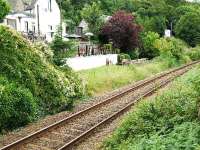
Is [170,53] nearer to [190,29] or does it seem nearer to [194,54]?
[194,54]

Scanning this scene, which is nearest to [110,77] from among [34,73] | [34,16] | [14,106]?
[34,73]

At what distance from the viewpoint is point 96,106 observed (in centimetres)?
2364

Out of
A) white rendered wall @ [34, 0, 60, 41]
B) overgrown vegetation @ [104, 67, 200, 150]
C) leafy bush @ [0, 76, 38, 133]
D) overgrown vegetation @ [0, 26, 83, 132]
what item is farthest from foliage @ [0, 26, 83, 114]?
white rendered wall @ [34, 0, 60, 41]

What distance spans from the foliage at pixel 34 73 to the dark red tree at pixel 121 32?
27193mm

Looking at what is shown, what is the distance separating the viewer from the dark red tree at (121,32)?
52.5m

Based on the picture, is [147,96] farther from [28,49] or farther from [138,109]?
[138,109]

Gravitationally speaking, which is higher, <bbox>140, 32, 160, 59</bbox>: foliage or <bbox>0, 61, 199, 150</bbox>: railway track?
<bbox>140, 32, 160, 59</bbox>: foliage

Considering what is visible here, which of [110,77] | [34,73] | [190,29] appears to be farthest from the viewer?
[190,29]

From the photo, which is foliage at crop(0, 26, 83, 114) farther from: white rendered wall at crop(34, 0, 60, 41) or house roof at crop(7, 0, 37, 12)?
white rendered wall at crop(34, 0, 60, 41)

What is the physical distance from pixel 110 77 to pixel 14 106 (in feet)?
53.2

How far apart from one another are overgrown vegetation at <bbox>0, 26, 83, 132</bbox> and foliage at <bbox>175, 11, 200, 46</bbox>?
62.5 metres

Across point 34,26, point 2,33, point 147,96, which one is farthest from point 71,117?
point 34,26

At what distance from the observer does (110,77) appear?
3522 cm

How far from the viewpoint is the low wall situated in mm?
37438
